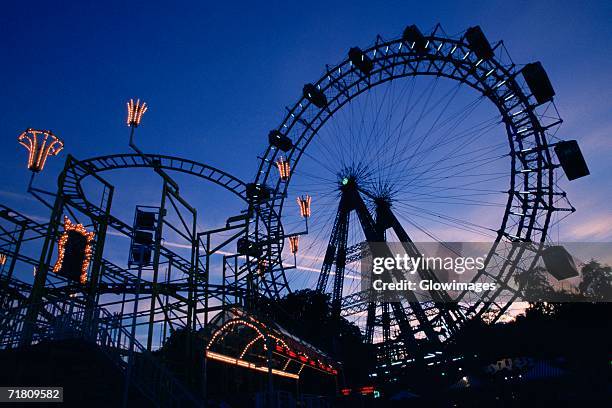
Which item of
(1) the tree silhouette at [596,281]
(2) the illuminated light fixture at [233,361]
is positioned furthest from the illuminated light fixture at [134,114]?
(1) the tree silhouette at [596,281]

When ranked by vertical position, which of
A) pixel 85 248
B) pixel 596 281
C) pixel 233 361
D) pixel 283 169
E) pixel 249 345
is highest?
pixel 283 169

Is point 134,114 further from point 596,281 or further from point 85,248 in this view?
point 596,281

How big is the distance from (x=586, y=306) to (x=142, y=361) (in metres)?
30.1

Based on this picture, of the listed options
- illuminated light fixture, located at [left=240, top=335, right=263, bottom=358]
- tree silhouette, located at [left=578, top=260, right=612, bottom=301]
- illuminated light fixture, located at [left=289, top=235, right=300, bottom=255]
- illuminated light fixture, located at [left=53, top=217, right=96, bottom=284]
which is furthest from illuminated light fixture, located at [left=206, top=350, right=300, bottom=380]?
tree silhouette, located at [left=578, top=260, right=612, bottom=301]

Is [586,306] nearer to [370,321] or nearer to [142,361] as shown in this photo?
[370,321]

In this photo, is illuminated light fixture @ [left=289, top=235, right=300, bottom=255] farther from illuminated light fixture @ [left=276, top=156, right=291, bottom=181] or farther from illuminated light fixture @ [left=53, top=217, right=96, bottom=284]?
illuminated light fixture @ [left=53, top=217, right=96, bottom=284]

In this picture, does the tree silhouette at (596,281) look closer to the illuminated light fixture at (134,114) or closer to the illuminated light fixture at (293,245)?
the illuminated light fixture at (293,245)

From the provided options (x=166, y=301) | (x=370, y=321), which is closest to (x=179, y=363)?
(x=166, y=301)

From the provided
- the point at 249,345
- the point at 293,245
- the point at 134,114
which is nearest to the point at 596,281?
the point at 293,245

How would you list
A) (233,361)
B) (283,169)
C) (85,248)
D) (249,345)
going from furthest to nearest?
(283,169), (85,248), (249,345), (233,361)

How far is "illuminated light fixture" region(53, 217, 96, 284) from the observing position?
15.4 meters

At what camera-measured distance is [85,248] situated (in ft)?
53.5

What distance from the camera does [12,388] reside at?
26.2 ft

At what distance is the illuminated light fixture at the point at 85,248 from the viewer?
50.5ft
